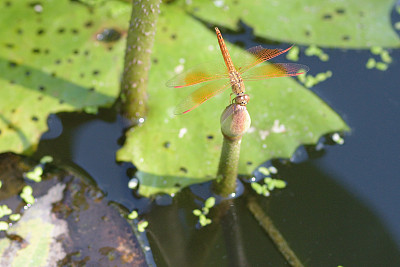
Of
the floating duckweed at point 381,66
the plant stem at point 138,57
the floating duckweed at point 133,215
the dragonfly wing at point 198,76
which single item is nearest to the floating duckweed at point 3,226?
the floating duckweed at point 133,215

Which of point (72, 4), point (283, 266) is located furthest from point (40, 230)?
point (72, 4)

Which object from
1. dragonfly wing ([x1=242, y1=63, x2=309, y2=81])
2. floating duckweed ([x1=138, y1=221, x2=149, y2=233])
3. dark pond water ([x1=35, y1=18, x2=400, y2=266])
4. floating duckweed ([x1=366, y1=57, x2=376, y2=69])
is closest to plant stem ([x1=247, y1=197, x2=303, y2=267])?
dark pond water ([x1=35, y1=18, x2=400, y2=266])

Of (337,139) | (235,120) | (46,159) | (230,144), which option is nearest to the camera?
(235,120)

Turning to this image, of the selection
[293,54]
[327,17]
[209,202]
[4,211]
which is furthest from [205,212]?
[327,17]

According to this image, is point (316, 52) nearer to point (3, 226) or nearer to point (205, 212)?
point (205, 212)

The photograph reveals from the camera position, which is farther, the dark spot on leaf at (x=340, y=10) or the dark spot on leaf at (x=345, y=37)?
the dark spot on leaf at (x=340, y=10)

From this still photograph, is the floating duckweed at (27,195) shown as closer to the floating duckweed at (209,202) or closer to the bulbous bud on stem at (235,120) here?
the floating duckweed at (209,202)
